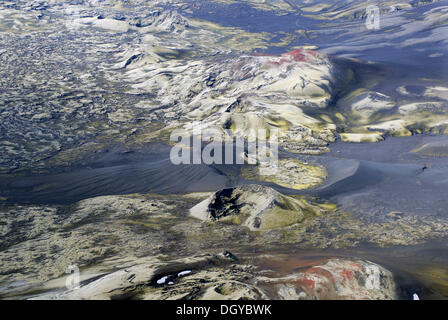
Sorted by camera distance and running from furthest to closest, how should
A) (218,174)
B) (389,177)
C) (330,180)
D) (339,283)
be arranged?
(218,174)
(330,180)
(389,177)
(339,283)

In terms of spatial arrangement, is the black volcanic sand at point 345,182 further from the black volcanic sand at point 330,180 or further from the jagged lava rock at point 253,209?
the jagged lava rock at point 253,209

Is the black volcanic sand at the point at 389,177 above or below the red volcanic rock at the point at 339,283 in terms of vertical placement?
below

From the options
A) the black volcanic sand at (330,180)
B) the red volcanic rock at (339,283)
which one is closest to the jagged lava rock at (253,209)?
the black volcanic sand at (330,180)

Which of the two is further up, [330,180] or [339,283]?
[339,283]

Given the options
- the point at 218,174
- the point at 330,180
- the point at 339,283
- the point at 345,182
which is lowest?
the point at 330,180

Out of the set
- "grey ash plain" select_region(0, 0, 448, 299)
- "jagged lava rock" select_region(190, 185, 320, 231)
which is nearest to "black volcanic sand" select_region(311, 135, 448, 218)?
"grey ash plain" select_region(0, 0, 448, 299)

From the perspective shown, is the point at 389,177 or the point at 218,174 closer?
the point at 389,177

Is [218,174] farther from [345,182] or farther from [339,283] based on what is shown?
[339,283]

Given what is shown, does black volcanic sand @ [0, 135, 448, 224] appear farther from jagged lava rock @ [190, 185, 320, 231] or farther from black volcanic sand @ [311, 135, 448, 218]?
jagged lava rock @ [190, 185, 320, 231]

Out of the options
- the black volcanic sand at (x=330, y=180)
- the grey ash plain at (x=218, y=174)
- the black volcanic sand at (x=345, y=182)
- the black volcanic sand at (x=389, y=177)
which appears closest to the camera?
the grey ash plain at (x=218, y=174)

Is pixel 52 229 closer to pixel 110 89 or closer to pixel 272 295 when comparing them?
pixel 272 295

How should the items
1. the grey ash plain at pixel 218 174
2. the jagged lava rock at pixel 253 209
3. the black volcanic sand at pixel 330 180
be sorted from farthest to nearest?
the black volcanic sand at pixel 330 180, the jagged lava rock at pixel 253 209, the grey ash plain at pixel 218 174

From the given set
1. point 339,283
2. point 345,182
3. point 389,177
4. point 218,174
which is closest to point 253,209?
point 218,174
